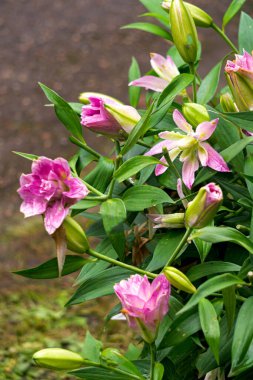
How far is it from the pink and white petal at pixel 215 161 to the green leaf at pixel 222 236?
Answer: 87 millimetres

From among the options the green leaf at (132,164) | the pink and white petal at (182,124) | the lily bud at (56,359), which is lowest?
the lily bud at (56,359)

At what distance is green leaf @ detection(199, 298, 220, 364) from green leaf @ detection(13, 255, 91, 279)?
0.15 m


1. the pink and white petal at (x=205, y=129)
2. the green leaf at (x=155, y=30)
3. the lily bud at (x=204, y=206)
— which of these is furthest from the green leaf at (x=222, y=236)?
the green leaf at (x=155, y=30)

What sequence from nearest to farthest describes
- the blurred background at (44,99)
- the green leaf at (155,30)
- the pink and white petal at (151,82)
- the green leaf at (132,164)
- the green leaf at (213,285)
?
the green leaf at (213,285), the green leaf at (132,164), the pink and white petal at (151,82), the green leaf at (155,30), the blurred background at (44,99)

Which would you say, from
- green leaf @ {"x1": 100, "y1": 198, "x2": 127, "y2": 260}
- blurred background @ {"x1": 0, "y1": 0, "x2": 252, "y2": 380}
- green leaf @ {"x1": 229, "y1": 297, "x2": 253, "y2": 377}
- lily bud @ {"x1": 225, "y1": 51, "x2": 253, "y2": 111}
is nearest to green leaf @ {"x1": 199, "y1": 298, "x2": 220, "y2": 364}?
green leaf @ {"x1": 229, "y1": 297, "x2": 253, "y2": 377}

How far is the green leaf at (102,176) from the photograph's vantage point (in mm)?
880

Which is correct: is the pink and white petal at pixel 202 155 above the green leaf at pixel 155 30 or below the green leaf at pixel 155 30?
above

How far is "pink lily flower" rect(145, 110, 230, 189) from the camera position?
0.82 metres

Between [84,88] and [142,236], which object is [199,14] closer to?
[142,236]

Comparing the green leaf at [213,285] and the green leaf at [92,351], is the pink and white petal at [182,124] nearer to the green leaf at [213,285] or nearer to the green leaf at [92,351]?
the green leaf at [213,285]

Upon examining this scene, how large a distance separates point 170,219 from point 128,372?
0.52 feet

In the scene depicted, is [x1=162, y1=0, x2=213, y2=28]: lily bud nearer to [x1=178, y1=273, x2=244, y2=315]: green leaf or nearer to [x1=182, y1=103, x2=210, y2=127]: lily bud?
[x1=182, y1=103, x2=210, y2=127]: lily bud

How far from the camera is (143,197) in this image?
0.82m

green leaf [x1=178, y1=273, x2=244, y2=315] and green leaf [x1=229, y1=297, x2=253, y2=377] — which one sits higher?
green leaf [x1=178, y1=273, x2=244, y2=315]
